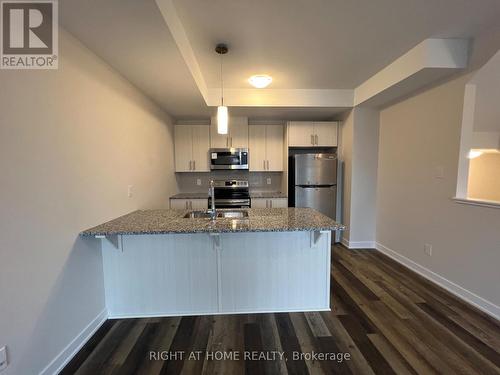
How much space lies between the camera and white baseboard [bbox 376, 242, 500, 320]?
198 cm

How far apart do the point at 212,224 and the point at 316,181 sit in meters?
2.38

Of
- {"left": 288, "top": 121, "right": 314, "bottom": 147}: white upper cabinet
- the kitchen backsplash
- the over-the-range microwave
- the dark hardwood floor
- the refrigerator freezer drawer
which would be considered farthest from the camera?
the kitchen backsplash

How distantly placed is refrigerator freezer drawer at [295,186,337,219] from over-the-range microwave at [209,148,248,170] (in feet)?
3.50

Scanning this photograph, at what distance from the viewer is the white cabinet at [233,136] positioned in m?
4.05

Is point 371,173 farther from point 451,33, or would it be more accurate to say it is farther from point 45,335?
point 45,335

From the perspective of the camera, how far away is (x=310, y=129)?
12.7 ft

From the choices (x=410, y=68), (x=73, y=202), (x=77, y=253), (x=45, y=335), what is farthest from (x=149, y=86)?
(x=410, y=68)

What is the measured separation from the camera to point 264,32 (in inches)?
77.9

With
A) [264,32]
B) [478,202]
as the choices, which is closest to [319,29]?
[264,32]

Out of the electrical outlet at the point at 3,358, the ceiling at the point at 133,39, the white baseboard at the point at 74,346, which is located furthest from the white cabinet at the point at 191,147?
the electrical outlet at the point at 3,358

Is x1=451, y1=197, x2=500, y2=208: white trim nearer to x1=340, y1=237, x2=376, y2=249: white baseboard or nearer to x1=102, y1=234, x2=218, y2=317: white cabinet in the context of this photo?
x1=340, y1=237, x2=376, y2=249: white baseboard

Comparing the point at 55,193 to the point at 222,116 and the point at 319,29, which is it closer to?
the point at 222,116

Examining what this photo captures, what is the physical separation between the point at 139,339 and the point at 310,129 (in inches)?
142

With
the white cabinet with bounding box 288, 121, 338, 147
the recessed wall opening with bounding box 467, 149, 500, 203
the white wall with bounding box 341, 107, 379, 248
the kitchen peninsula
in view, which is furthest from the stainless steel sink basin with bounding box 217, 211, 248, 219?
the recessed wall opening with bounding box 467, 149, 500, 203
